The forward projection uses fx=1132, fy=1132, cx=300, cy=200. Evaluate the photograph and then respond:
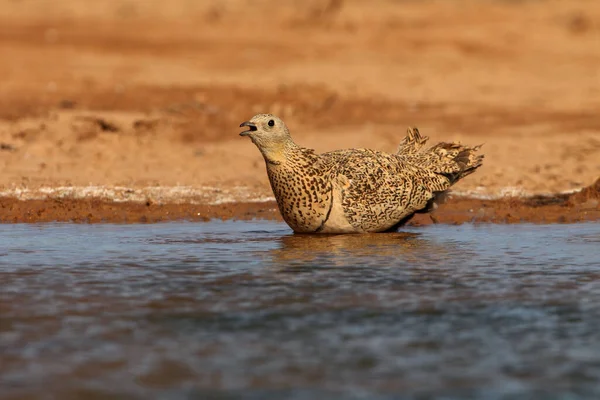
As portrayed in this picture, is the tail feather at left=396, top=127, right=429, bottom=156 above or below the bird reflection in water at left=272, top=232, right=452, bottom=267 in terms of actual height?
above

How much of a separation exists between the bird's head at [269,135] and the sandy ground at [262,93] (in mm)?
2291

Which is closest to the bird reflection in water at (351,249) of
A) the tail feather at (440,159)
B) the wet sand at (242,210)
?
the tail feather at (440,159)

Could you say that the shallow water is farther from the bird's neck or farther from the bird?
the bird's neck

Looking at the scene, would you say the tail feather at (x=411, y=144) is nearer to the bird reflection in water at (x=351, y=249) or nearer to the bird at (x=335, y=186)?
the bird at (x=335, y=186)

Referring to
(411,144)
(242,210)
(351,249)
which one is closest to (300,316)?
(351,249)

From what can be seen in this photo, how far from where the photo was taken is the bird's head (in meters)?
9.93

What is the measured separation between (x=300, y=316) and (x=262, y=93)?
37.6 feet

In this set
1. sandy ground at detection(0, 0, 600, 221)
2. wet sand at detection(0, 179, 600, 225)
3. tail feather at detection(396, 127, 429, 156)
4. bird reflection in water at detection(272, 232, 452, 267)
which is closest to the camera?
bird reflection in water at detection(272, 232, 452, 267)

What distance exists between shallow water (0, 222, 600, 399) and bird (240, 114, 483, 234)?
0.70 ft

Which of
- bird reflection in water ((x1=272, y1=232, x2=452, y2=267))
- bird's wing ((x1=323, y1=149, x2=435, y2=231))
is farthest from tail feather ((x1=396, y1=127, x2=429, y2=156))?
bird reflection in water ((x1=272, y1=232, x2=452, y2=267))

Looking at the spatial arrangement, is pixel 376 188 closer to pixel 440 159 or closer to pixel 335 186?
pixel 335 186

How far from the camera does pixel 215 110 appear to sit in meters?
17.0

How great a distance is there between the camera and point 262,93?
1778 cm

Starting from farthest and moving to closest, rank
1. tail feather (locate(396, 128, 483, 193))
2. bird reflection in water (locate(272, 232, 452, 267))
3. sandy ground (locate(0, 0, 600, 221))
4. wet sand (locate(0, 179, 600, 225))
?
sandy ground (locate(0, 0, 600, 221)), wet sand (locate(0, 179, 600, 225)), tail feather (locate(396, 128, 483, 193)), bird reflection in water (locate(272, 232, 452, 267))
